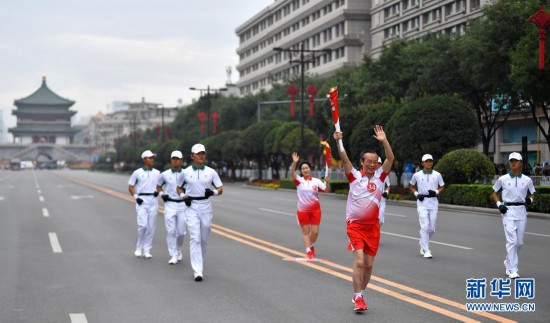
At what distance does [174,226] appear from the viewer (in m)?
12.3

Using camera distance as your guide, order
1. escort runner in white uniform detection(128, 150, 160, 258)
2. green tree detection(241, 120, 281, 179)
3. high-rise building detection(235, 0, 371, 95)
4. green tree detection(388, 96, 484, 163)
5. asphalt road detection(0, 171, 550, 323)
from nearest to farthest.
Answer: asphalt road detection(0, 171, 550, 323), escort runner in white uniform detection(128, 150, 160, 258), green tree detection(388, 96, 484, 163), green tree detection(241, 120, 281, 179), high-rise building detection(235, 0, 371, 95)

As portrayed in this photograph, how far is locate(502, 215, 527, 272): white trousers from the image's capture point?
34.4 ft

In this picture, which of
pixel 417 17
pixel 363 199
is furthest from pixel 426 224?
pixel 417 17

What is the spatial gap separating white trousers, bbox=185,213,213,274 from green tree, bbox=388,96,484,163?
79.0 feet

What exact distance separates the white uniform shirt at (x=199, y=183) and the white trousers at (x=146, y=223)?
2.49 meters

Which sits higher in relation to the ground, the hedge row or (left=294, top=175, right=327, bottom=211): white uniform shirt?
(left=294, top=175, right=327, bottom=211): white uniform shirt

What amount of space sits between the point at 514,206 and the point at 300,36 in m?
84.2

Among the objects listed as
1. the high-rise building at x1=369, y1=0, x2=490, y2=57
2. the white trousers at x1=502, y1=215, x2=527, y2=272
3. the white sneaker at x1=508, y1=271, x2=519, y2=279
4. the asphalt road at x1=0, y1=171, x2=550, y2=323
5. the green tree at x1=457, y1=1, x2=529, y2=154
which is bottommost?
the asphalt road at x1=0, y1=171, x2=550, y2=323

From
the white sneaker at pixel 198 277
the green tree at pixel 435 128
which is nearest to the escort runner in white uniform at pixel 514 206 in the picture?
the white sneaker at pixel 198 277

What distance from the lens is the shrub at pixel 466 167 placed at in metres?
29.7

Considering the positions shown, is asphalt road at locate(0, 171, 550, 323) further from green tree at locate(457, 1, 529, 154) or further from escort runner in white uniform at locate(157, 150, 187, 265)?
green tree at locate(457, 1, 529, 154)

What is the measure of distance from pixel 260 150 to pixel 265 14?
52.1 metres

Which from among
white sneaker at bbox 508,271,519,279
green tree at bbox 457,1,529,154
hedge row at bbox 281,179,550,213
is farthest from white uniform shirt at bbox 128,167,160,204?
green tree at bbox 457,1,529,154

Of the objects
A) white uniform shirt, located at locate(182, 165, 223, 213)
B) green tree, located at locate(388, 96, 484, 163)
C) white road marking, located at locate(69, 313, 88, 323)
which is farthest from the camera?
green tree, located at locate(388, 96, 484, 163)
